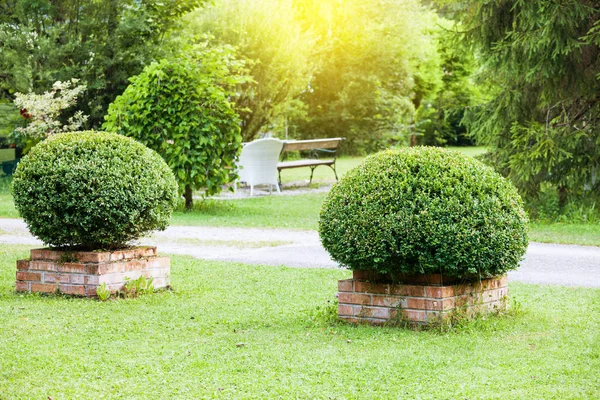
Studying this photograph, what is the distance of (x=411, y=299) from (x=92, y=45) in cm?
1562

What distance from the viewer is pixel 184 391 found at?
4641 millimetres

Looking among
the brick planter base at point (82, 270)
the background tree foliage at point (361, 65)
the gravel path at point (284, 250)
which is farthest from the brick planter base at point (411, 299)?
the background tree foliage at point (361, 65)

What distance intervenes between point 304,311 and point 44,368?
2342mm

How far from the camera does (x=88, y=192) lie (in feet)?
24.2

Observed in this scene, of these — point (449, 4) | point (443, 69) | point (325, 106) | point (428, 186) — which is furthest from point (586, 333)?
point (443, 69)

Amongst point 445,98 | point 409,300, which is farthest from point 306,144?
point 445,98

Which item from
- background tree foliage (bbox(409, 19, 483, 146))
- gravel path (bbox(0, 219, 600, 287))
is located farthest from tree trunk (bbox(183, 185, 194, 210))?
background tree foliage (bbox(409, 19, 483, 146))

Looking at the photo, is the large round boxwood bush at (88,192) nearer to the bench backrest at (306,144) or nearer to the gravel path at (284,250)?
the gravel path at (284,250)

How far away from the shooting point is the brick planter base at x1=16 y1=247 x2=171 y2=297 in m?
7.38

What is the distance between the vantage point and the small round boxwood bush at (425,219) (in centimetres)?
598

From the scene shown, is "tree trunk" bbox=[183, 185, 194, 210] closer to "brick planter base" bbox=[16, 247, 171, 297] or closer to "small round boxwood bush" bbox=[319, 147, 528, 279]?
"brick planter base" bbox=[16, 247, 171, 297]

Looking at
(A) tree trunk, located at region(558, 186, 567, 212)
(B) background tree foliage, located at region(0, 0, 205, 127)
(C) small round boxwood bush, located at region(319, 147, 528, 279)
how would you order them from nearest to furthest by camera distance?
(C) small round boxwood bush, located at region(319, 147, 528, 279), (A) tree trunk, located at region(558, 186, 567, 212), (B) background tree foliage, located at region(0, 0, 205, 127)

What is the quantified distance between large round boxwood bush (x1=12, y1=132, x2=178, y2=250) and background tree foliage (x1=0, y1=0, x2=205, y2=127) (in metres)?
12.2

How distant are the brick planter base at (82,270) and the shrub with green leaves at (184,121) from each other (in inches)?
270
